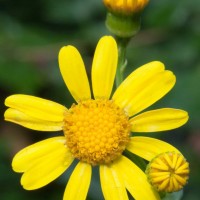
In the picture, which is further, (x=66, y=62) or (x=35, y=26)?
(x=35, y=26)

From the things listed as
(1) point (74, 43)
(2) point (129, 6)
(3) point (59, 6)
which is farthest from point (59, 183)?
(2) point (129, 6)

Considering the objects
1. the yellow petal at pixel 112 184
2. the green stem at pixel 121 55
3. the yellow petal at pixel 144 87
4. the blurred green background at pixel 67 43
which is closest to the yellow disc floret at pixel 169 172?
the yellow petal at pixel 112 184

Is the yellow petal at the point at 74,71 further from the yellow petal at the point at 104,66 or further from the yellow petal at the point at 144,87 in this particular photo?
the yellow petal at the point at 144,87

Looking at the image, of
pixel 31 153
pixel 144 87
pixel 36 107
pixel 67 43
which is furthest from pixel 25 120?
pixel 67 43

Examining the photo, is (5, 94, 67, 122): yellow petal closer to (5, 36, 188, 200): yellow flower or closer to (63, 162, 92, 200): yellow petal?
(5, 36, 188, 200): yellow flower

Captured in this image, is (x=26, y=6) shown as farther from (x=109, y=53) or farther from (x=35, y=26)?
(x=109, y=53)
